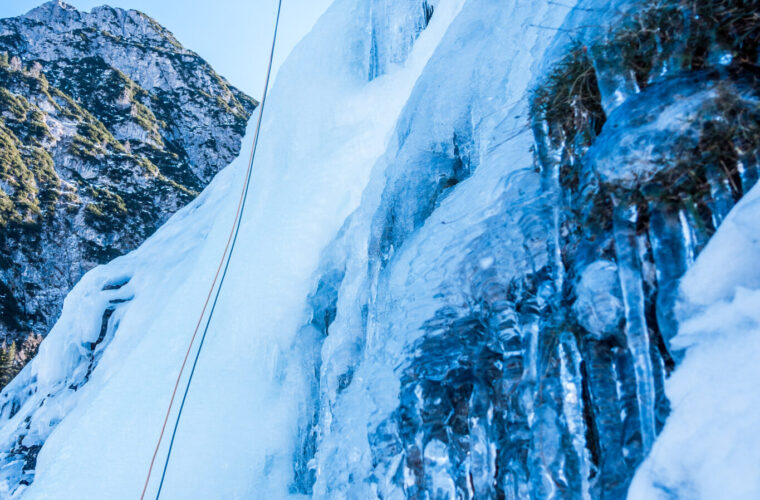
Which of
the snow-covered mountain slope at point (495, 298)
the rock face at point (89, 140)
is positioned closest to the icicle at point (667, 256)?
the snow-covered mountain slope at point (495, 298)

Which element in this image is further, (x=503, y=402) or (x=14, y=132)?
(x=14, y=132)

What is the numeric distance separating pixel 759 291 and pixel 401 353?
1.62 m

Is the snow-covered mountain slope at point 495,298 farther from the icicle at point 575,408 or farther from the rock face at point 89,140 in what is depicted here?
the rock face at point 89,140

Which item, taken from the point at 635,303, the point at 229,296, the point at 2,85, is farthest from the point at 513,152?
the point at 2,85

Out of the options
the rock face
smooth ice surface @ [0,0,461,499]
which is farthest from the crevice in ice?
the rock face

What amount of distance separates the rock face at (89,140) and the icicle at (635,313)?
25.4m

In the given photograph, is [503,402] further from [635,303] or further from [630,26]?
[630,26]

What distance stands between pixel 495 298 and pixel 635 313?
0.69 meters

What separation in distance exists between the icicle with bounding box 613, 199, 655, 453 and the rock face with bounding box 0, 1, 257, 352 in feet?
83.3

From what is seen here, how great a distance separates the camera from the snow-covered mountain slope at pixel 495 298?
1381 millimetres

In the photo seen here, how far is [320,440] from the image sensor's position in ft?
11.4

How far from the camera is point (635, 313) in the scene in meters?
1.45

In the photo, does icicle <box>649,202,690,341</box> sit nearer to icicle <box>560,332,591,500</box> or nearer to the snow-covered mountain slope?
the snow-covered mountain slope

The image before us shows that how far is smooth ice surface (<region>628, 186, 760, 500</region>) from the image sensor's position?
96cm
